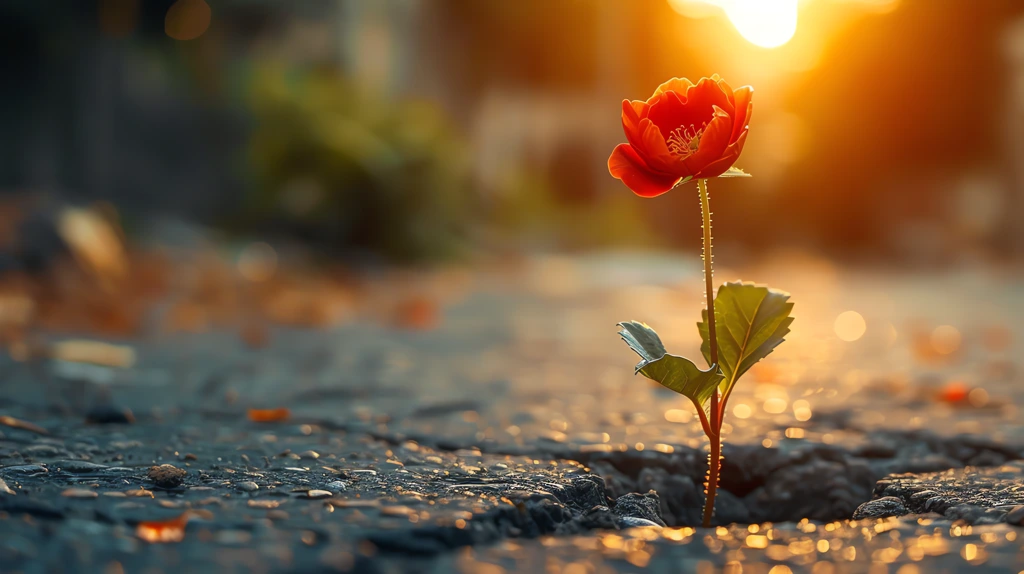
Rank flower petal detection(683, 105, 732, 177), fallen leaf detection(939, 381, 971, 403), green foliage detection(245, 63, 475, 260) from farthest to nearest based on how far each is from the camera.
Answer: green foliage detection(245, 63, 475, 260)
fallen leaf detection(939, 381, 971, 403)
flower petal detection(683, 105, 732, 177)

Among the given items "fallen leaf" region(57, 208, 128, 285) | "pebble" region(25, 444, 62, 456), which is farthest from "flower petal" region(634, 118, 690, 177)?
"fallen leaf" region(57, 208, 128, 285)

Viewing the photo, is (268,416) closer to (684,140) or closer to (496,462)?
(496,462)

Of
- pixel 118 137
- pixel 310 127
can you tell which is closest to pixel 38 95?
pixel 118 137

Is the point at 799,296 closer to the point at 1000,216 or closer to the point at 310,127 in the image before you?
the point at 310,127

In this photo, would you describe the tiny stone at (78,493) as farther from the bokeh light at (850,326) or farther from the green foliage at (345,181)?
the green foliage at (345,181)

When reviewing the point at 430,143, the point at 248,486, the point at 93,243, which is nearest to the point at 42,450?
the point at 248,486

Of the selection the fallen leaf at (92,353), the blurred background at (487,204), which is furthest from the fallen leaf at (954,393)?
the fallen leaf at (92,353)

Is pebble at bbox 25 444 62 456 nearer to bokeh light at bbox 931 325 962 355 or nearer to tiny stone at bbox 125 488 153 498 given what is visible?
tiny stone at bbox 125 488 153 498
